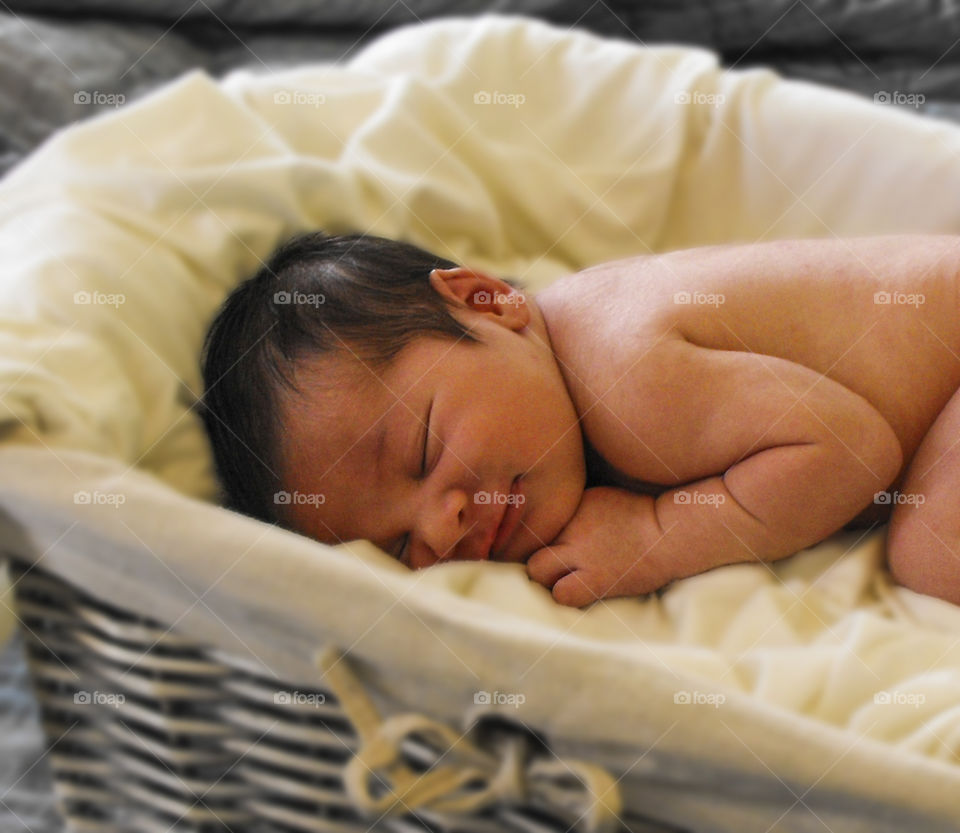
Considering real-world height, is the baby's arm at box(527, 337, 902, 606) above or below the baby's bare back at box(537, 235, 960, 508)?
below

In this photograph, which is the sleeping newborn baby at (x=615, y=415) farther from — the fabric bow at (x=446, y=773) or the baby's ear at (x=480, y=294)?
the fabric bow at (x=446, y=773)

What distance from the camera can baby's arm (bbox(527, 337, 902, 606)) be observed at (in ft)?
2.50

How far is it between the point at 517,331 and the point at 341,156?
371 mm

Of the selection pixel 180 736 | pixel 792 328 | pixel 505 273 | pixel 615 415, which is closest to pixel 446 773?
pixel 180 736

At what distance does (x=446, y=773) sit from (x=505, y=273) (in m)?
0.71

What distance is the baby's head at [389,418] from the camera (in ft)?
2.55

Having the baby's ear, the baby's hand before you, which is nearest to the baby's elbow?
the baby's hand

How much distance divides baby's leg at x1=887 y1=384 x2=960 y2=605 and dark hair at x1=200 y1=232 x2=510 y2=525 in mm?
371

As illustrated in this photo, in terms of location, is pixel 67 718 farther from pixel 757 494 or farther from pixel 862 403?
pixel 862 403

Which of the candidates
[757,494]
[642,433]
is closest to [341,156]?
[642,433]

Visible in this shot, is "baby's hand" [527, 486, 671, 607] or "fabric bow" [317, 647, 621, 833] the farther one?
"baby's hand" [527, 486, 671, 607]

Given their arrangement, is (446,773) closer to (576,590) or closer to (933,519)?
(576,590)

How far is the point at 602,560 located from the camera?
80cm

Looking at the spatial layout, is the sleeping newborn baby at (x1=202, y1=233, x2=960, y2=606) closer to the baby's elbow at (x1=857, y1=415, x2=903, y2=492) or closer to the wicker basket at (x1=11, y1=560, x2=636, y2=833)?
the baby's elbow at (x1=857, y1=415, x2=903, y2=492)
